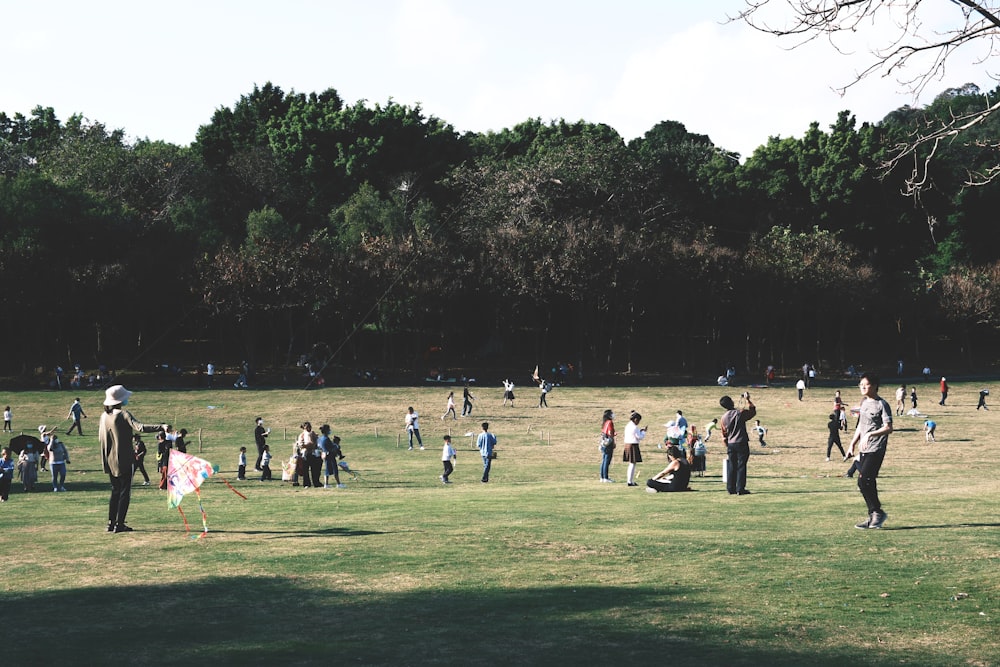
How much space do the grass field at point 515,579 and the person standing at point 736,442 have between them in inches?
15.4

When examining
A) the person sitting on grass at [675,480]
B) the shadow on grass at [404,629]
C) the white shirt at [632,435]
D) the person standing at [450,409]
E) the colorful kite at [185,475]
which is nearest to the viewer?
the shadow on grass at [404,629]

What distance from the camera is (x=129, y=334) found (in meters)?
78.4

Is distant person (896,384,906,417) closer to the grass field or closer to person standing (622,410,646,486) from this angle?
the grass field

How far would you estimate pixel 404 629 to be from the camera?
9156 mm

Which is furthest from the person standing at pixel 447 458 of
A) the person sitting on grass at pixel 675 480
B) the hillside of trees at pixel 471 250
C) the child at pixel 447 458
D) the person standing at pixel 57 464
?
→ the hillside of trees at pixel 471 250

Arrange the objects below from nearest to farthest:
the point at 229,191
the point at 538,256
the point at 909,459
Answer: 1. the point at 909,459
2. the point at 538,256
3. the point at 229,191

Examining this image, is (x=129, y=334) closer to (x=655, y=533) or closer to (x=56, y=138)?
(x=56, y=138)

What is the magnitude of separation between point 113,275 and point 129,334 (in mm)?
11585

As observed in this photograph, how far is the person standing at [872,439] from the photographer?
1392 cm

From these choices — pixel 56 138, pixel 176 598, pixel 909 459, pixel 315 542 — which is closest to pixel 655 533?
pixel 315 542

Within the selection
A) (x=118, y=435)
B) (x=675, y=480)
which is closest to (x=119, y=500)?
(x=118, y=435)

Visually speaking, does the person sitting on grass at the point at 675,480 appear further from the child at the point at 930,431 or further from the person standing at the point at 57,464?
the child at the point at 930,431

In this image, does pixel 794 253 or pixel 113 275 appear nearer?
pixel 113 275

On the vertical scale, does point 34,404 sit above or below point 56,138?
below
